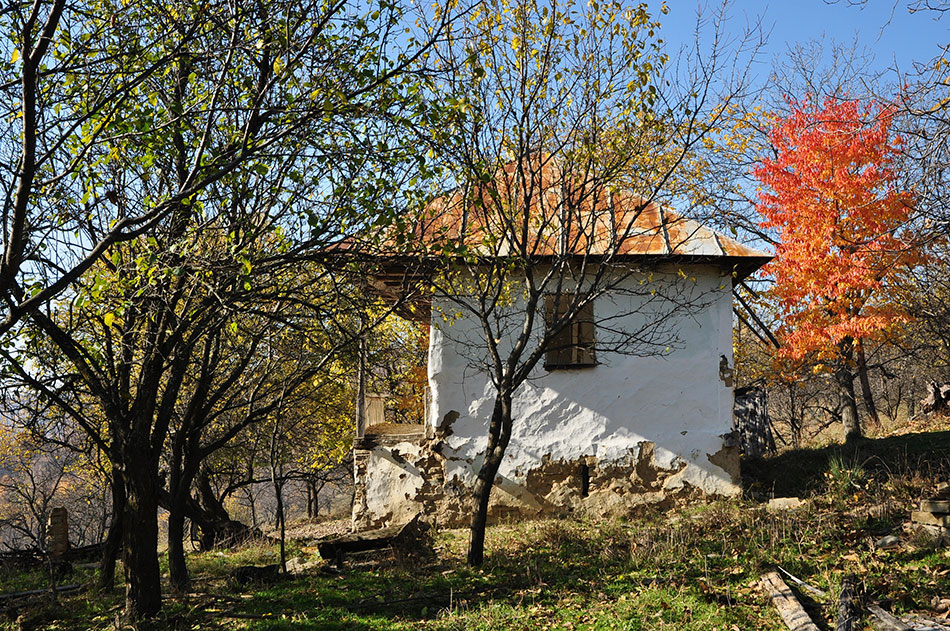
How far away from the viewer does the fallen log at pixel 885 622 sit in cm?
527

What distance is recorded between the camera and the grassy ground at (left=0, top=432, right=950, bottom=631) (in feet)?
20.5

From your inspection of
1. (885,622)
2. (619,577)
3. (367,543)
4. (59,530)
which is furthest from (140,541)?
(59,530)

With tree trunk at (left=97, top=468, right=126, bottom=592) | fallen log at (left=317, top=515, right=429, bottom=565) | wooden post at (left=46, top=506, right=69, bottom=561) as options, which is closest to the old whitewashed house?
fallen log at (left=317, top=515, right=429, bottom=565)

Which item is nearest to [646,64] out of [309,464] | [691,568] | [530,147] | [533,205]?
[530,147]

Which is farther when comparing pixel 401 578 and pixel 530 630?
pixel 401 578

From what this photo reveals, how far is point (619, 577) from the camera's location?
739 centimetres

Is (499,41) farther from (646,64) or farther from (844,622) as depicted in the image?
(844,622)

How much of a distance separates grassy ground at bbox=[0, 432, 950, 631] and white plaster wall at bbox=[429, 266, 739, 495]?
1.17 meters

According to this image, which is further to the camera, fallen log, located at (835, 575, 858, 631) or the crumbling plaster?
the crumbling plaster

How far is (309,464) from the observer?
2097 cm

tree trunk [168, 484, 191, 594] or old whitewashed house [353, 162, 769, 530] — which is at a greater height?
old whitewashed house [353, 162, 769, 530]

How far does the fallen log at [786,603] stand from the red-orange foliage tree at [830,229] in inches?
302

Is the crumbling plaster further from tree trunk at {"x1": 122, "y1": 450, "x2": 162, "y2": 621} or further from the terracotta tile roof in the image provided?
tree trunk at {"x1": 122, "y1": 450, "x2": 162, "y2": 621}

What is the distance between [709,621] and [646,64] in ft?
20.1
